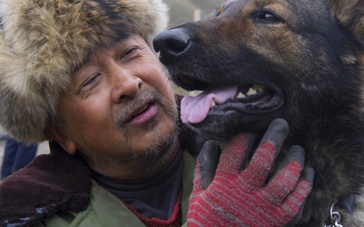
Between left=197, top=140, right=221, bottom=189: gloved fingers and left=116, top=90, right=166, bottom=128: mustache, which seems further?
left=116, top=90, right=166, bottom=128: mustache

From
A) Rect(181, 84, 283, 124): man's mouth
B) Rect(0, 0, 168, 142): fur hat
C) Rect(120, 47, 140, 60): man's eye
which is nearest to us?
Rect(181, 84, 283, 124): man's mouth

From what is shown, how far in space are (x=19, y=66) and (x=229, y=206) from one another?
3.37ft

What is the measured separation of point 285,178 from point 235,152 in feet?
0.63

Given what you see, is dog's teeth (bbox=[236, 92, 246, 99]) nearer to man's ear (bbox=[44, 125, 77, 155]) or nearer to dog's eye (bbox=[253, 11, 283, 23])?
dog's eye (bbox=[253, 11, 283, 23])

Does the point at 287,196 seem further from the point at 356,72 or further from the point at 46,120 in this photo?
the point at 46,120

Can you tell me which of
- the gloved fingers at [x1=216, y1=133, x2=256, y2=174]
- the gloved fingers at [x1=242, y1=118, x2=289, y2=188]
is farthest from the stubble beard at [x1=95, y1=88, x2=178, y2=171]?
the gloved fingers at [x1=242, y1=118, x2=289, y2=188]

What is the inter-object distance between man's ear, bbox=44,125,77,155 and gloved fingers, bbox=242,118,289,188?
2.83ft

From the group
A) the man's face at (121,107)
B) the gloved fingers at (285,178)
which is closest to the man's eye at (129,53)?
the man's face at (121,107)

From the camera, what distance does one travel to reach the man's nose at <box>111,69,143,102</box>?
2021mm

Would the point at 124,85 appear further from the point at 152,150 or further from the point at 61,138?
the point at 61,138

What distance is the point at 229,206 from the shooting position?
1.69 m

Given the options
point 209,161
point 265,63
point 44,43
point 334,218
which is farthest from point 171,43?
point 334,218

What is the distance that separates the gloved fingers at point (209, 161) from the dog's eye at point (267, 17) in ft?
1.62

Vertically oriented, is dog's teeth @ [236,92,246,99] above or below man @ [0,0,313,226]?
above
